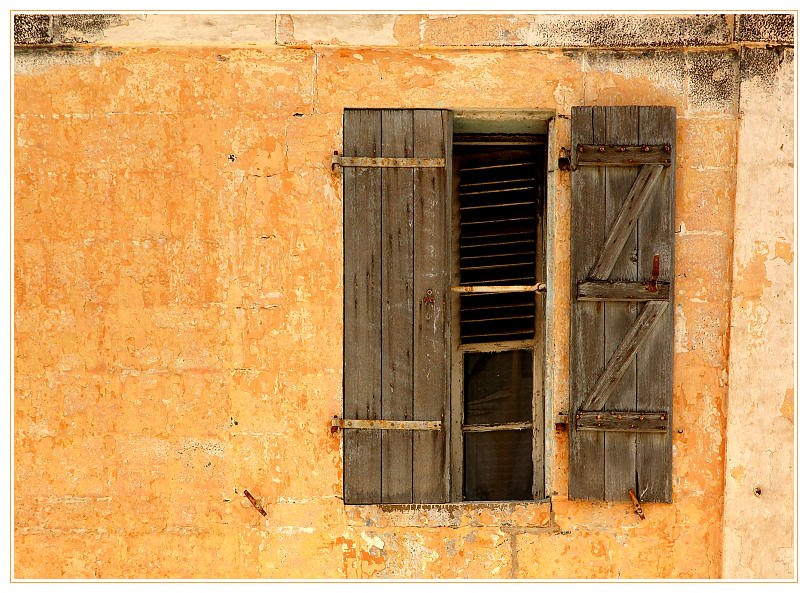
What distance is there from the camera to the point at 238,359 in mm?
3639

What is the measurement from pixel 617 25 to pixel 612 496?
8.10 feet

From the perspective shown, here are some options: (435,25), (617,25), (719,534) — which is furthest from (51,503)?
(617,25)

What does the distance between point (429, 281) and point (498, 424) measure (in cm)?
106

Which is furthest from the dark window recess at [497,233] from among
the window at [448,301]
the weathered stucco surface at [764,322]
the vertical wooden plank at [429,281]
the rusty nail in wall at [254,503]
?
the rusty nail in wall at [254,503]

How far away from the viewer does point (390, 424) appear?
141 inches

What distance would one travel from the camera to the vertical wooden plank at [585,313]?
351 cm

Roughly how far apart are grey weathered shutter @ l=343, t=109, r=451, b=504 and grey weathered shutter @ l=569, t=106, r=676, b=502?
2.30 feet

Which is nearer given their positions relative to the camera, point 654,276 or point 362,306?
point 654,276

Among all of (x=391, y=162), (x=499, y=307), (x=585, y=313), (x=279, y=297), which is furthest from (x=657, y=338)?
(x=279, y=297)

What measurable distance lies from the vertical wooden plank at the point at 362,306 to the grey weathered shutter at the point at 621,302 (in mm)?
1031

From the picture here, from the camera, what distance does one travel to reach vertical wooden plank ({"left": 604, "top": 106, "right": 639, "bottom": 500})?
3.49 m

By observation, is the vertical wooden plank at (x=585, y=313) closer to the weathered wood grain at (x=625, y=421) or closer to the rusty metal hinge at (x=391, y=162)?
the weathered wood grain at (x=625, y=421)

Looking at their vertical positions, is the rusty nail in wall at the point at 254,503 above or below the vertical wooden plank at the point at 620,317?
below

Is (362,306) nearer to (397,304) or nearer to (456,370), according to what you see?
(397,304)
